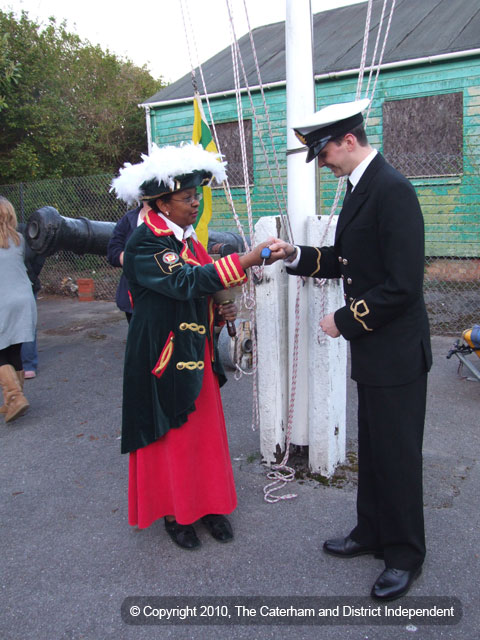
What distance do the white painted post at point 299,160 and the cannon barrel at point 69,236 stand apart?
157 cm

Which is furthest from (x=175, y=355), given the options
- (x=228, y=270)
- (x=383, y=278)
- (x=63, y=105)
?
(x=63, y=105)

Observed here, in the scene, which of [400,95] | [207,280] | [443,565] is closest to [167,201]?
[207,280]

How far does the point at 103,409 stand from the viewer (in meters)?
5.25

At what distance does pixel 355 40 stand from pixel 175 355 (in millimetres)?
10400

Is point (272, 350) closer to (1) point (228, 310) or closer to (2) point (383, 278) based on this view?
(1) point (228, 310)

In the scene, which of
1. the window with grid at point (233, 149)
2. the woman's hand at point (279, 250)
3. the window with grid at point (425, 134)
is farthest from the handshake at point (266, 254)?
the window with grid at point (233, 149)

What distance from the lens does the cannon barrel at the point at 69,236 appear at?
569cm

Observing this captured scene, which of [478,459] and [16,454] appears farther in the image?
[16,454]

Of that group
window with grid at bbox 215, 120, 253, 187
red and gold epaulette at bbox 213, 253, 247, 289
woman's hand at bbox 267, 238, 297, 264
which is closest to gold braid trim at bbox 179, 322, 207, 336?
red and gold epaulette at bbox 213, 253, 247, 289

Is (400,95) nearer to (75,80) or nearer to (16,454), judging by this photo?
(16,454)

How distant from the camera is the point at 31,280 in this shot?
5.79 metres

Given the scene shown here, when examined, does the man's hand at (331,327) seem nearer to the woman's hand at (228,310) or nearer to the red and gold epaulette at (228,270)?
the red and gold epaulette at (228,270)

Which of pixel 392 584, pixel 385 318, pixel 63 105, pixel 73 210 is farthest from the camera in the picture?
pixel 63 105

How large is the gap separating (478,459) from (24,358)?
487 centimetres
